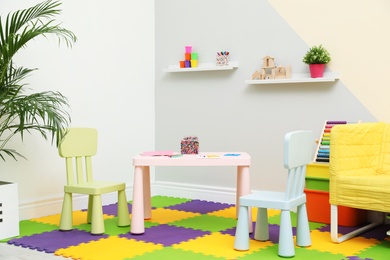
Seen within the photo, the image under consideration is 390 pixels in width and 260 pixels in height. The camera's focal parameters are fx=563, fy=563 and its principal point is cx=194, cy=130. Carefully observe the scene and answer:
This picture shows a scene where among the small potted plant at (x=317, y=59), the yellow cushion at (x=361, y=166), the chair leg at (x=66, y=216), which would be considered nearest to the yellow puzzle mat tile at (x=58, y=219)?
the chair leg at (x=66, y=216)

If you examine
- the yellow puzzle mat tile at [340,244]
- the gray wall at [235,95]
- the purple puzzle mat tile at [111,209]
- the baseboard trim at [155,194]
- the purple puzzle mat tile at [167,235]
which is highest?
the gray wall at [235,95]

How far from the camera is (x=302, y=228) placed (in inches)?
145

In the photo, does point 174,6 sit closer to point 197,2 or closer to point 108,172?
point 197,2

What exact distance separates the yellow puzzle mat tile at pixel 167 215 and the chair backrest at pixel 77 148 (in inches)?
26.0

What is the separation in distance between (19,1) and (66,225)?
6.10ft

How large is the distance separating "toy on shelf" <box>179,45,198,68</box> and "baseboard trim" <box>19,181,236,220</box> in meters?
1.20

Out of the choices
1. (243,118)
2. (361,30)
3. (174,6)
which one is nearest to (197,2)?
(174,6)

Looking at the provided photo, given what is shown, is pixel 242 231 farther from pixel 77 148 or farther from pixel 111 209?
pixel 111 209

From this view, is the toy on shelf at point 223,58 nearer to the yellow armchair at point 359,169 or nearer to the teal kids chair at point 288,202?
the yellow armchair at point 359,169

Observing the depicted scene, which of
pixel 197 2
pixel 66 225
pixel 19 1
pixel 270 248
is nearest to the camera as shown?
pixel 270 248

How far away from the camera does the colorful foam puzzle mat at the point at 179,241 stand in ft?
11.6

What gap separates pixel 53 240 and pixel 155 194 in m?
2.04

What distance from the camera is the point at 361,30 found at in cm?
459

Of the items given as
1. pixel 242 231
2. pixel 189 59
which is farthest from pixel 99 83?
pixel 242 231
